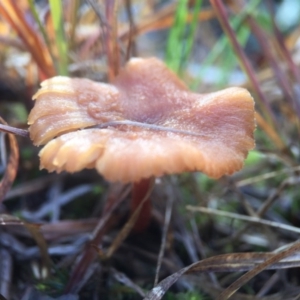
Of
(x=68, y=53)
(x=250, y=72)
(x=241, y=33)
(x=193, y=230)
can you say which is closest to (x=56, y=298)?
(x=193, y=230)

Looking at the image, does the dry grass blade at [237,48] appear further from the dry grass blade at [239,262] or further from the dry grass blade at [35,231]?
the dry grass blade at [35,231]

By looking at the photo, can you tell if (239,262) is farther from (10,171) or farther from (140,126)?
(10,171)

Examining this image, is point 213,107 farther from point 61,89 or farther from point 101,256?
point 101,256

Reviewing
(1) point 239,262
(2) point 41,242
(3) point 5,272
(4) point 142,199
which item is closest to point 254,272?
(1) point 239,262

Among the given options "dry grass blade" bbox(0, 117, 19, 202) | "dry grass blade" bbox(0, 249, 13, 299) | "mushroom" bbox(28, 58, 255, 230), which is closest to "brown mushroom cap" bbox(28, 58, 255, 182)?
"mushroom" bbox(28, 58, 255, 230)

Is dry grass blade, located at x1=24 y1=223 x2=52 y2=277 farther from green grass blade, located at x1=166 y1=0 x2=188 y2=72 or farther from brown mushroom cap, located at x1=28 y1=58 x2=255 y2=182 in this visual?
green grass blade, located at x1=166 y1=0 x2=188 y2=72

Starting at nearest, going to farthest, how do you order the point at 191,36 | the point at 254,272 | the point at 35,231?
the point at 254,272
the point at 35,231
the point at 191,36
